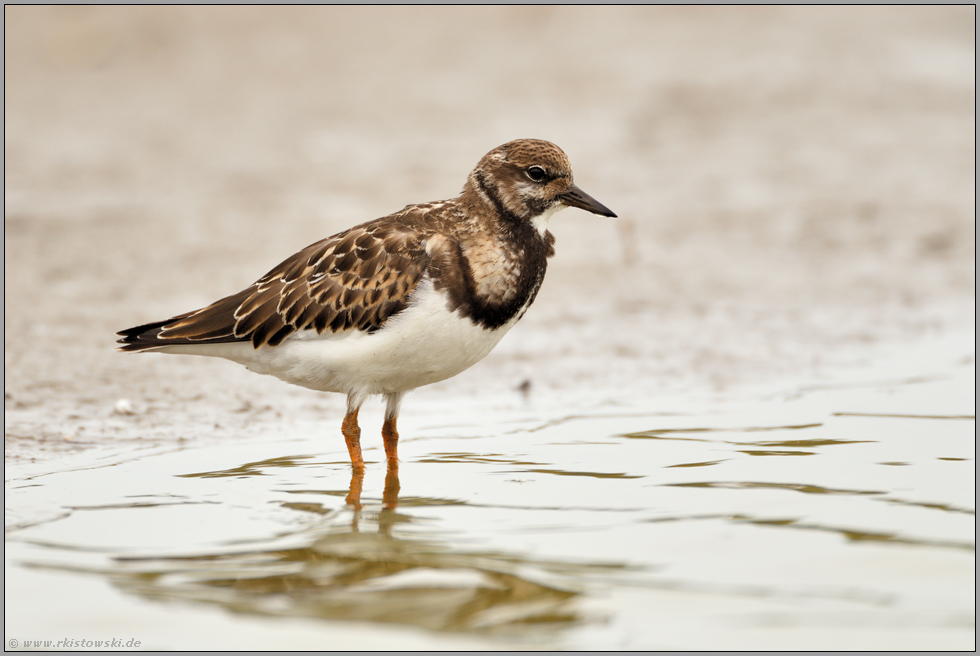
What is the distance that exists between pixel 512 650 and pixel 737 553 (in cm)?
131

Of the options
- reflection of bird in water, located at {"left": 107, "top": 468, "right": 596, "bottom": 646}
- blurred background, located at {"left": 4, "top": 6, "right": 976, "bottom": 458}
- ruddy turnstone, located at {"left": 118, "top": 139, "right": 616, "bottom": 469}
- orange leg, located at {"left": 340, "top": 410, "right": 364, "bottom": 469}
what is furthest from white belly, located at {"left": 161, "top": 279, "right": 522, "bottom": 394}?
blurred background, located at {"left": 4, "top": 6, "right": 976, "bottom": 458}

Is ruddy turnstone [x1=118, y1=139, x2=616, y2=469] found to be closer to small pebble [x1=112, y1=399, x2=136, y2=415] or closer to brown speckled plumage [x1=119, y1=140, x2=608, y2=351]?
brown speckled plumage [x1=119, y1=140, x2=608, y2=351]

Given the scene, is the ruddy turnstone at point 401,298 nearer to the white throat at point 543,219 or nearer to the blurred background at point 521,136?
A: the white throat at point 543,219

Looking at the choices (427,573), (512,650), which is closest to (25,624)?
(427,573)

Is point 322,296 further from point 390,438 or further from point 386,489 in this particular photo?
point 386,489

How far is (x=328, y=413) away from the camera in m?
7.58

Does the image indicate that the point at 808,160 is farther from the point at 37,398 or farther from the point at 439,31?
the point at 37,398

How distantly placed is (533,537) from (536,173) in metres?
2.17

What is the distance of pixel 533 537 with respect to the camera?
4961 mm

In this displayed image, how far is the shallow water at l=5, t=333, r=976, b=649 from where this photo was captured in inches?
161

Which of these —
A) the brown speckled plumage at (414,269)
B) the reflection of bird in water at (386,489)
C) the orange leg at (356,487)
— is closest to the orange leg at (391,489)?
the reflection of bird in water at (386,489)

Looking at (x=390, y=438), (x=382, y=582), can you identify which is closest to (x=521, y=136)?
(x=390, y=438)

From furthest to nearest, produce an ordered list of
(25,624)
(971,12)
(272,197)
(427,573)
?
1. (971,12)
2. (272,197)
3. (427,573)
4. (25,624)

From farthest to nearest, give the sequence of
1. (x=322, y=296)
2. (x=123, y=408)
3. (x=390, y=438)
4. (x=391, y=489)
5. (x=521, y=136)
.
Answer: (x=521, y=136) < (x=123, y=408) < (x=390, y=438) < (x=322, y=296) < (x=391, y=489)
